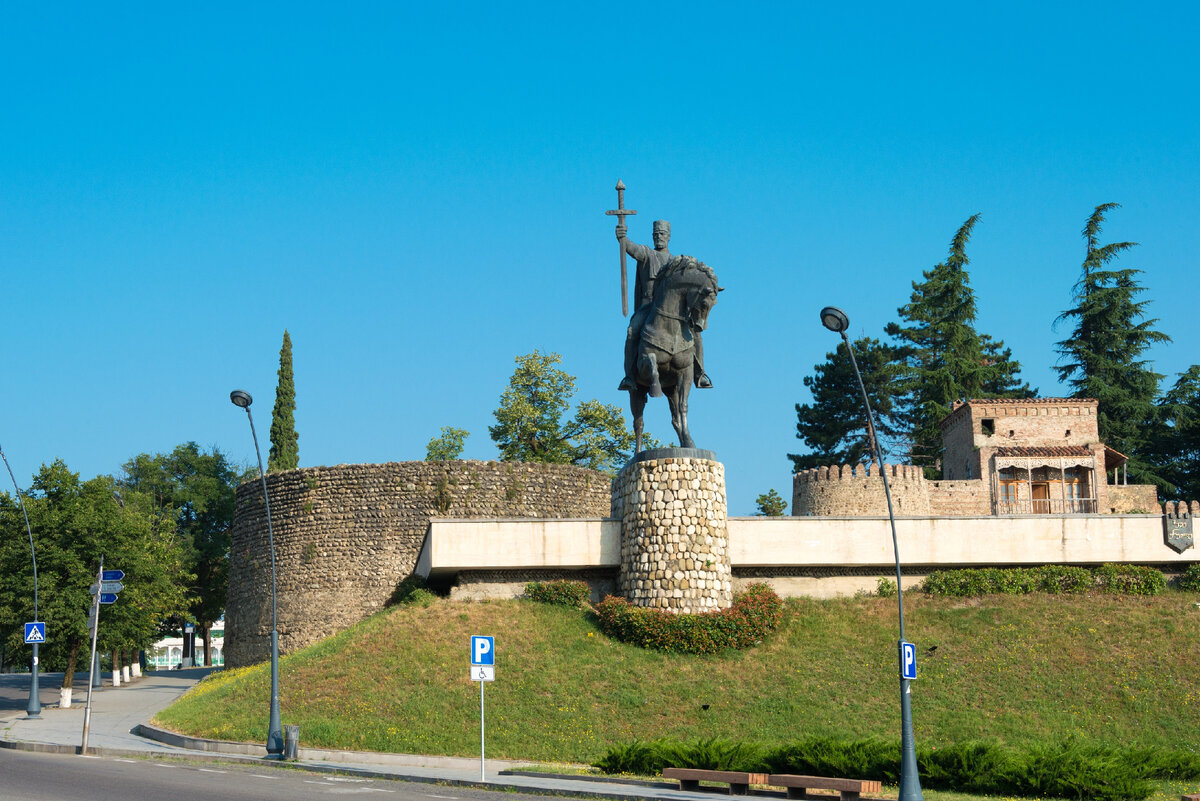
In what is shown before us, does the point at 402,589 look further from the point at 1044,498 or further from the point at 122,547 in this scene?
the point at 1044,498

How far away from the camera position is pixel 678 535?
28.9 metres

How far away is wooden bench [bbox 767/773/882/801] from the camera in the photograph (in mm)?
16969

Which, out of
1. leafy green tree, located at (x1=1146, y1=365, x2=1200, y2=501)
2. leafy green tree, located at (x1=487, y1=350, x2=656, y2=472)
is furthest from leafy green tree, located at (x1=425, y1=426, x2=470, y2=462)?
leafy green tree, located at (x1=1146, y1=365, x2=1200, y2=501)

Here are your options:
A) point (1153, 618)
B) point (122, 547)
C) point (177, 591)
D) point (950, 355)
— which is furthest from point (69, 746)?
point (950, 355)

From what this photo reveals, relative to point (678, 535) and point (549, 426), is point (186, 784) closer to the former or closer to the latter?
point (678, 535)

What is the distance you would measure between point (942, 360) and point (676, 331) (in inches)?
1539

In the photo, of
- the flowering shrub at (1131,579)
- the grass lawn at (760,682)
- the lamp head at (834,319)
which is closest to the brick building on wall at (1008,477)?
the flowering shrub at (1131,579)

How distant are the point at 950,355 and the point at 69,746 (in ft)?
165

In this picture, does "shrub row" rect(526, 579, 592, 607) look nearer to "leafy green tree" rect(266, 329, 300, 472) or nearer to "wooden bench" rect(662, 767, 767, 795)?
"wooden bench" rect(662, 767, 767, 795)

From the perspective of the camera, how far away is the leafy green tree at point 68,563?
37.2 m

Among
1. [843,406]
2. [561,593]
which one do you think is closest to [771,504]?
[843,406]

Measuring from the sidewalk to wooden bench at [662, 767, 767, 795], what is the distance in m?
0.29

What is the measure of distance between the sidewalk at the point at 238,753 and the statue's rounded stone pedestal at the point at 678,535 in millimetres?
7063

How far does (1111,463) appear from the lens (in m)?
53.5
